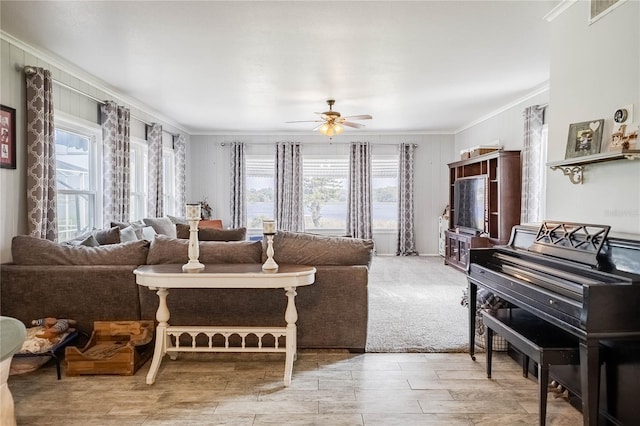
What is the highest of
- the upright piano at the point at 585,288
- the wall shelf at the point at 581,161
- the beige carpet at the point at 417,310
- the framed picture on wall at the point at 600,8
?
the framed picture on wall at the point at 600,8

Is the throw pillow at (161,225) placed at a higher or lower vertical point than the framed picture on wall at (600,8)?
lower

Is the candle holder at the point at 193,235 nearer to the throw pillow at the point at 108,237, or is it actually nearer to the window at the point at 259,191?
the throw pillow at the point at 108,237

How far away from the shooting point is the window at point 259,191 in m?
8.53

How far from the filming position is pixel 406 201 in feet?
27.5

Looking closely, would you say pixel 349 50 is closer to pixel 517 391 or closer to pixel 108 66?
pixel 108 66

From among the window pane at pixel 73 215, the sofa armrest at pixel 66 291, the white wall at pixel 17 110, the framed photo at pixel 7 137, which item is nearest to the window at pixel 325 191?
the window pane at pixel 73 215

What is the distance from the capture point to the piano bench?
198 centimetres

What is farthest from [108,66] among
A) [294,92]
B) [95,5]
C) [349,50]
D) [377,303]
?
[377,303]

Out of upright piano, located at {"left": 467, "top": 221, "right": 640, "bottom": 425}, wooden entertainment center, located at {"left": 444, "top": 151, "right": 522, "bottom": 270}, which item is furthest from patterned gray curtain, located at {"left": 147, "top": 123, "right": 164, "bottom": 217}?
upright piano, located at {"left": 467, "top": 221, "right": 640, "bottom": 425}

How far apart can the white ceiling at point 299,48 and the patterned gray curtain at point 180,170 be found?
1530 mm

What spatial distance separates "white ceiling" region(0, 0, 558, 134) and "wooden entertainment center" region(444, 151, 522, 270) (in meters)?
0.88

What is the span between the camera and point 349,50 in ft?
12.1

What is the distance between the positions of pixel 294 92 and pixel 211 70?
122cm

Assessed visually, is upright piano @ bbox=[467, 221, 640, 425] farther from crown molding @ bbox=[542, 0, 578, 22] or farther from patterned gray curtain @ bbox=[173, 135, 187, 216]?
patterned gray curtain @ bbox=[173, 135, 187, 216]
